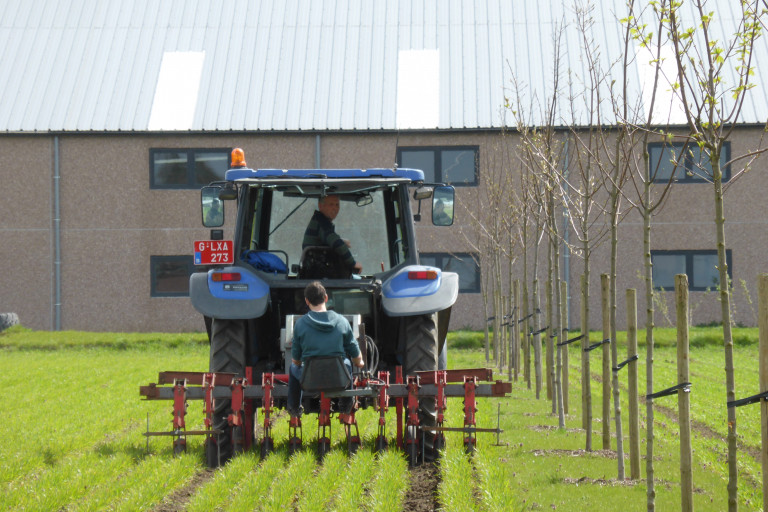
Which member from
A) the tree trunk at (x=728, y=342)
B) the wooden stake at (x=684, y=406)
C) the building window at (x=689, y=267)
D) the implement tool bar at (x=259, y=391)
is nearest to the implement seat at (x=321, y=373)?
the implement tool bar at (x=259, y=391)

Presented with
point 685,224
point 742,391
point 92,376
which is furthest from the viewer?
point 685,224

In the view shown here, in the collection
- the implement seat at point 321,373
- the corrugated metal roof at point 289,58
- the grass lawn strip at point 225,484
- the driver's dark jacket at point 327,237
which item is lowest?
the grass lawn strip at point 225,484

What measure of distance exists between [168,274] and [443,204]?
1695 centimetres

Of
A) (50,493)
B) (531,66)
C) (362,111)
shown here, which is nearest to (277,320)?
(50,493)

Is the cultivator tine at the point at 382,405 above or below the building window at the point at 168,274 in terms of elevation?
below

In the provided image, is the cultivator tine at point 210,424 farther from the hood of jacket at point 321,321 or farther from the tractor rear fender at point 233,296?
the hood of jacket at point 321,321

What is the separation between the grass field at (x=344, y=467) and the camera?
288 inches

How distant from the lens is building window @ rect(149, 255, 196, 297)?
83.6ft

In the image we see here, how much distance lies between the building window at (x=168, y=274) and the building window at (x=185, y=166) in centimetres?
178

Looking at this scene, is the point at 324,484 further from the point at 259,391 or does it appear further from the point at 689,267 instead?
the point at 689,267

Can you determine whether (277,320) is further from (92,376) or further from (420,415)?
(92,376)

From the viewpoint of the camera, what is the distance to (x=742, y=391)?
47.3 feet

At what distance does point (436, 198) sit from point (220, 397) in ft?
8.41

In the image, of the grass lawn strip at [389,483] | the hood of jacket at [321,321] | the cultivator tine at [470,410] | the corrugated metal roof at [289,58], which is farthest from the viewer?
the corrugated metal roof at [289,58]
